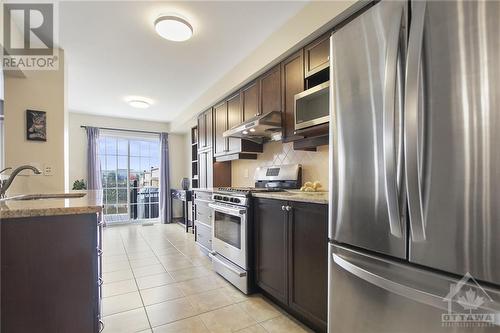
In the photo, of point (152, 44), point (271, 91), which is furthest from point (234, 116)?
point (152, 44)

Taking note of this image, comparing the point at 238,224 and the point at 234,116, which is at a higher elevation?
the point at 234,116

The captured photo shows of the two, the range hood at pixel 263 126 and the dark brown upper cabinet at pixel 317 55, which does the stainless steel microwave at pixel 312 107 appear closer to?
the dark brown upper cabinet at pixel 317 55

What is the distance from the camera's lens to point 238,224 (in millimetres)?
2590

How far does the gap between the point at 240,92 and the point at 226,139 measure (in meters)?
0.75

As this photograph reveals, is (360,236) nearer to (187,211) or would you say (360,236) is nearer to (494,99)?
(494,99)

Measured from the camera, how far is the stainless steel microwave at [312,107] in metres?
2.07

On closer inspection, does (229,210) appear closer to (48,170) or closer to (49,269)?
(49,269)

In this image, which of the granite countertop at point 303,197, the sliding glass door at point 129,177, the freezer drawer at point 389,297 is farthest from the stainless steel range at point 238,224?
the sliding glass door at point 129,177

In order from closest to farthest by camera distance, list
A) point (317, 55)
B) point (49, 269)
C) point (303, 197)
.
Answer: point (49, 269) → point (303, 197) → point (317, 55)

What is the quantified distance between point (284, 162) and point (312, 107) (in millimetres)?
922

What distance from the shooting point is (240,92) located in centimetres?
338

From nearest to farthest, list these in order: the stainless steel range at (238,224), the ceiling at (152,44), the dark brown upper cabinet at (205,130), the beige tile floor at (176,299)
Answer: the beige tile floor at (176,299) → the ceiling at (152,44) → the stainless steel range at (238,224) → the dark brown upper cabinet at (205,130)

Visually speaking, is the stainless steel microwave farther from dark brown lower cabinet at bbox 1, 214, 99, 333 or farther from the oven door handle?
dark brown lower cabinet at bbox 1, 214, 99, 333

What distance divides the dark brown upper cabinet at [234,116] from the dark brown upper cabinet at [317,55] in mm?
1301
